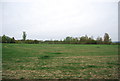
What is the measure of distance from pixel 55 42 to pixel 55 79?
159 feet

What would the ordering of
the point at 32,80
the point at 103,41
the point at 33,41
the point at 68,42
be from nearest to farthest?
1. the point at 32,80
2. the point at 33,41
3. the point at 68,42
4. the point at 103,41

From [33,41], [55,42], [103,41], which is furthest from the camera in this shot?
[103,41]

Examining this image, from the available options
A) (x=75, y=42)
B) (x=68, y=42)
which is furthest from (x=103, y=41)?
(x=68, y=42)

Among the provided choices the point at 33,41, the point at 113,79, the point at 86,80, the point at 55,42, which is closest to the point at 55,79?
the point at 86,80

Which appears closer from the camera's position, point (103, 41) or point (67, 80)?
point (67, 80)

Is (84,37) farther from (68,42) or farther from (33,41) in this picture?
(33,41)

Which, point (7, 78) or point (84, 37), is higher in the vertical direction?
point (84, 37)

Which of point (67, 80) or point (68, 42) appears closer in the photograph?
point (67, 80)

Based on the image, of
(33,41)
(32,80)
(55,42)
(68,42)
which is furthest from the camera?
(68,42)

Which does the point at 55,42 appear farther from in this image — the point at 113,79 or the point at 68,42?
the point at 113,79

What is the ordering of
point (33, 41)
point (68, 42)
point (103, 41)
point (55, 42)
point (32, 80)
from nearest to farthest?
1. point (32, 80)
2. point (33, 41)
3. point (55, 42)
4. point (68, 42)
5. point (103, 41)

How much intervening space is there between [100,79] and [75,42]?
5289cm

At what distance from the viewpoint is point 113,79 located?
16.1 ft

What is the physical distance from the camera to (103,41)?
2447 inches
